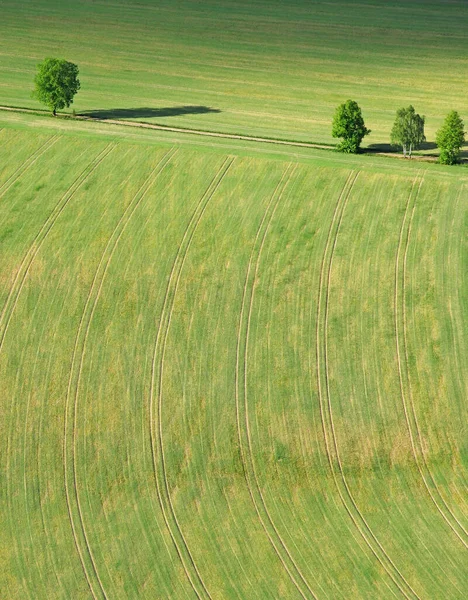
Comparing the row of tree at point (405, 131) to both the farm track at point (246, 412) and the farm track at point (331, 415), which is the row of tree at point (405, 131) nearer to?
the farm track at point (331, 415)

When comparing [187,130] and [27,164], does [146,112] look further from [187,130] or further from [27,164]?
[27,164]

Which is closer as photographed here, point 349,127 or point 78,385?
point 78,385

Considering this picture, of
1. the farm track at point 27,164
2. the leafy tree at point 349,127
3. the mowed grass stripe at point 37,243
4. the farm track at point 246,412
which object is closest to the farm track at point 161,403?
the farm track at point 246,412

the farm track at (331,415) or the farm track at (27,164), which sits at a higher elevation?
the farm track at (27,164)

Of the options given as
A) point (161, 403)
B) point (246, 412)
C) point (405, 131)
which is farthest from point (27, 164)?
point (246, 412)

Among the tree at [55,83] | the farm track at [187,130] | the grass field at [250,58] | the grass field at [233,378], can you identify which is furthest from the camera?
the grass field at [250,58]
